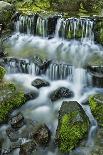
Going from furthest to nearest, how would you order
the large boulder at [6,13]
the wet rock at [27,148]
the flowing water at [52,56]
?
Answer: 1. the large boulder at [6,13]
2. the flowing water at [52,56]
3. the wet rock at [27,148]

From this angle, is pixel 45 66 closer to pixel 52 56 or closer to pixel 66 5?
pixel 52 56

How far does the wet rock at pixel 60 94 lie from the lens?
1230cm

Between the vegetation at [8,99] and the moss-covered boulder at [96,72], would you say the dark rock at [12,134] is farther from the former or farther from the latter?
the moss-covered boulder at [96,72]

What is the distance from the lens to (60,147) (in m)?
9.88

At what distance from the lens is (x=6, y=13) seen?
16828 mm

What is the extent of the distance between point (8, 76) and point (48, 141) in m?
4.70

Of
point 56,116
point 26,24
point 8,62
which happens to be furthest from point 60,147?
point 26,24

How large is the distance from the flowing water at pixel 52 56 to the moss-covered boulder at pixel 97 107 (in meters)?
0.19

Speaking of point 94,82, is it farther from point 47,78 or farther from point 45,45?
point 45,45

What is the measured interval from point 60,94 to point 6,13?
6486mm

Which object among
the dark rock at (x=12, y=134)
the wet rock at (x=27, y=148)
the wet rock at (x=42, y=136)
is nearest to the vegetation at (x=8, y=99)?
the dark rock at (x=12, y=134)

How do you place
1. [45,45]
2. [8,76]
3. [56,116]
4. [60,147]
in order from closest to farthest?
[60,147] < [56,116] < [8,76] < [45,45]

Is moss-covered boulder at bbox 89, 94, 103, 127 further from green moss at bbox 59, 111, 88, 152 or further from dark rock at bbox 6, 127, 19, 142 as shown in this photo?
dark rock at bbox 6, 127, 19, 142

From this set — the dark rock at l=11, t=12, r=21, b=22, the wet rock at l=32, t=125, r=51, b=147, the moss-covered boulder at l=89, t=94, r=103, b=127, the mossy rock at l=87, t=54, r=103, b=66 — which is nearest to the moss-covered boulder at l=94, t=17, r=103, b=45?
the mossy rock at l=87, t=54, r=103, b=66
